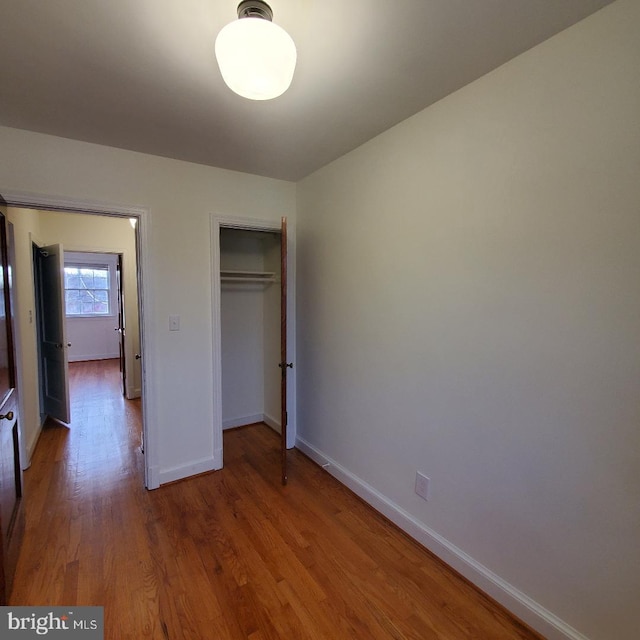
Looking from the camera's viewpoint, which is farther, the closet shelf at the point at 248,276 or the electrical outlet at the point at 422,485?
the closet shelf at the point at 248,276

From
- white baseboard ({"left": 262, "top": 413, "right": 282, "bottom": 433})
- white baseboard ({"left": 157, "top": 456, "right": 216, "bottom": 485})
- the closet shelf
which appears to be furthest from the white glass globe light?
white baseboard ({"left": 262, "top": 413, "right": 282, "bottom": 433})

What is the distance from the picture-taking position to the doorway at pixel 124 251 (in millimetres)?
2227

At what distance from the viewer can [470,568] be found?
5.62 feet

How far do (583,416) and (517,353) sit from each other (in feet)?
1.09

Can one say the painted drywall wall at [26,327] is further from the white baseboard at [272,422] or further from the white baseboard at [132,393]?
the white baseboard at [272,422]

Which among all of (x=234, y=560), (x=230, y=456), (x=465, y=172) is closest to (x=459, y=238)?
(x=465, y=172)

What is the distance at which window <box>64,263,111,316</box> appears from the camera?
24.0 ft

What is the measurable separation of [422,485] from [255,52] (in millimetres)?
2204

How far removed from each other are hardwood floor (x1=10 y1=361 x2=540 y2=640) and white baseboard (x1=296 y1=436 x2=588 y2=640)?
0.16ft

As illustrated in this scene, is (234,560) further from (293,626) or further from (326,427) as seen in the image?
(326,427)

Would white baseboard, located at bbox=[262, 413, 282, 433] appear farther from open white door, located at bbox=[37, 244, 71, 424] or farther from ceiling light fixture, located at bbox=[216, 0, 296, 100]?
ceiling light fixture, located at bbox=[216, 0, 296, 100]

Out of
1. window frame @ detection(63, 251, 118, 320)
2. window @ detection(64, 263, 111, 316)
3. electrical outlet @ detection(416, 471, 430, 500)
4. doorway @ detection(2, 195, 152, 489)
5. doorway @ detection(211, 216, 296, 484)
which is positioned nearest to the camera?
electrical outlet @ detection(416, 471, 430, 500)

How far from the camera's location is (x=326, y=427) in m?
2.84

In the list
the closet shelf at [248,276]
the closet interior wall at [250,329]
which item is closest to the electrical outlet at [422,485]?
the closet interior wall at [250,329]
